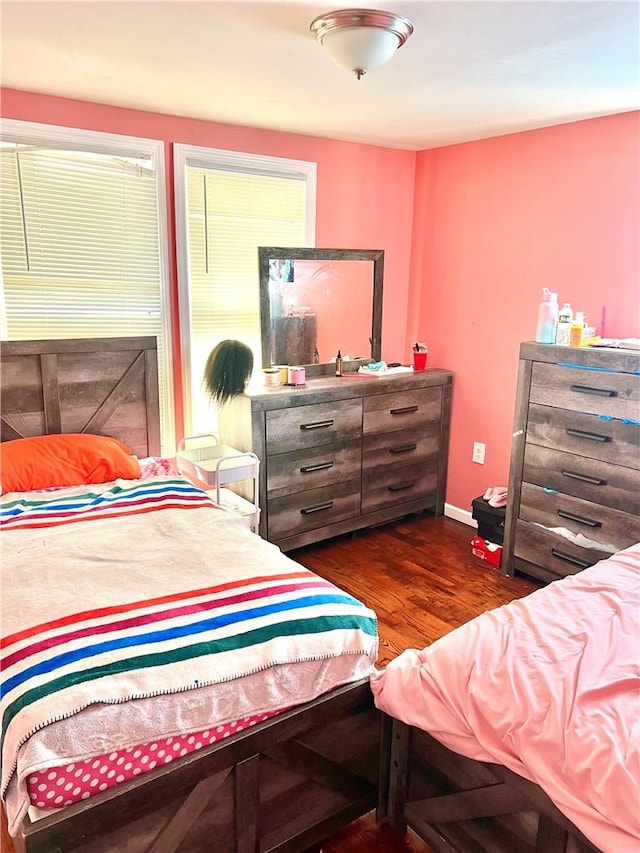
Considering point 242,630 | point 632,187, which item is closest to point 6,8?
point 242,630

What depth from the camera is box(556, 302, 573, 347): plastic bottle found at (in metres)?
2.77

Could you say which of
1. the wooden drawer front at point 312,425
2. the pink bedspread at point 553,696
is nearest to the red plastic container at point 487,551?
the wooden drawer front at point 312,425

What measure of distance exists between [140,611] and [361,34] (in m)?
1.67

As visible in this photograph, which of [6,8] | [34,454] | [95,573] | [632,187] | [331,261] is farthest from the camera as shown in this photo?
[331,261]

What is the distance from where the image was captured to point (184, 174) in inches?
115

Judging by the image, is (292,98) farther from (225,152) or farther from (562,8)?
(562,8)

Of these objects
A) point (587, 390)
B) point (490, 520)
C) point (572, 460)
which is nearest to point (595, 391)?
point (587, 390)

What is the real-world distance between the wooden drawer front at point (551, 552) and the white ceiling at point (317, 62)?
1.87 m

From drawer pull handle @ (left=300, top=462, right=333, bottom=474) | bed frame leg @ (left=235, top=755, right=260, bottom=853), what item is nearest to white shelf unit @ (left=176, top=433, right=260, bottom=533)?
drawer pull handle @ (left=300, top=462, right=333, bottom=474)

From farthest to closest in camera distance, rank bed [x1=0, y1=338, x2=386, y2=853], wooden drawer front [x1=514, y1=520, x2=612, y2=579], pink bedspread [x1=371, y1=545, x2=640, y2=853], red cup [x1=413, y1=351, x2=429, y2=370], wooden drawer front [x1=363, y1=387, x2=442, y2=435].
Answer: red cup [x1=413, y1=351, x2=429, y2=370] < wooden drawer front [x1=363, y1=387, x2=442, y2=435] < wooden drawer front [x1=514, y1=520, x2=612, y2=579] < bed [x1=0, y1=338, x2=386, y2=853] < pink bedspread [x1=371, y1=545, x2=640, y2=853]

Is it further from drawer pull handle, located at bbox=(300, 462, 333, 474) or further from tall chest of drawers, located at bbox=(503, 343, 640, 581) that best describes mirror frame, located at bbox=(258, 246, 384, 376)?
tall chest of drawers, located at bbox=(503, 343, 640, 581)

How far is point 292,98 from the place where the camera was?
2.51m

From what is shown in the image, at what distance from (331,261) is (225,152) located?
2.61ft

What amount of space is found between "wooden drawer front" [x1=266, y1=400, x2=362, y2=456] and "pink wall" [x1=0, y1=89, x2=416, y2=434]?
1.78 feet
